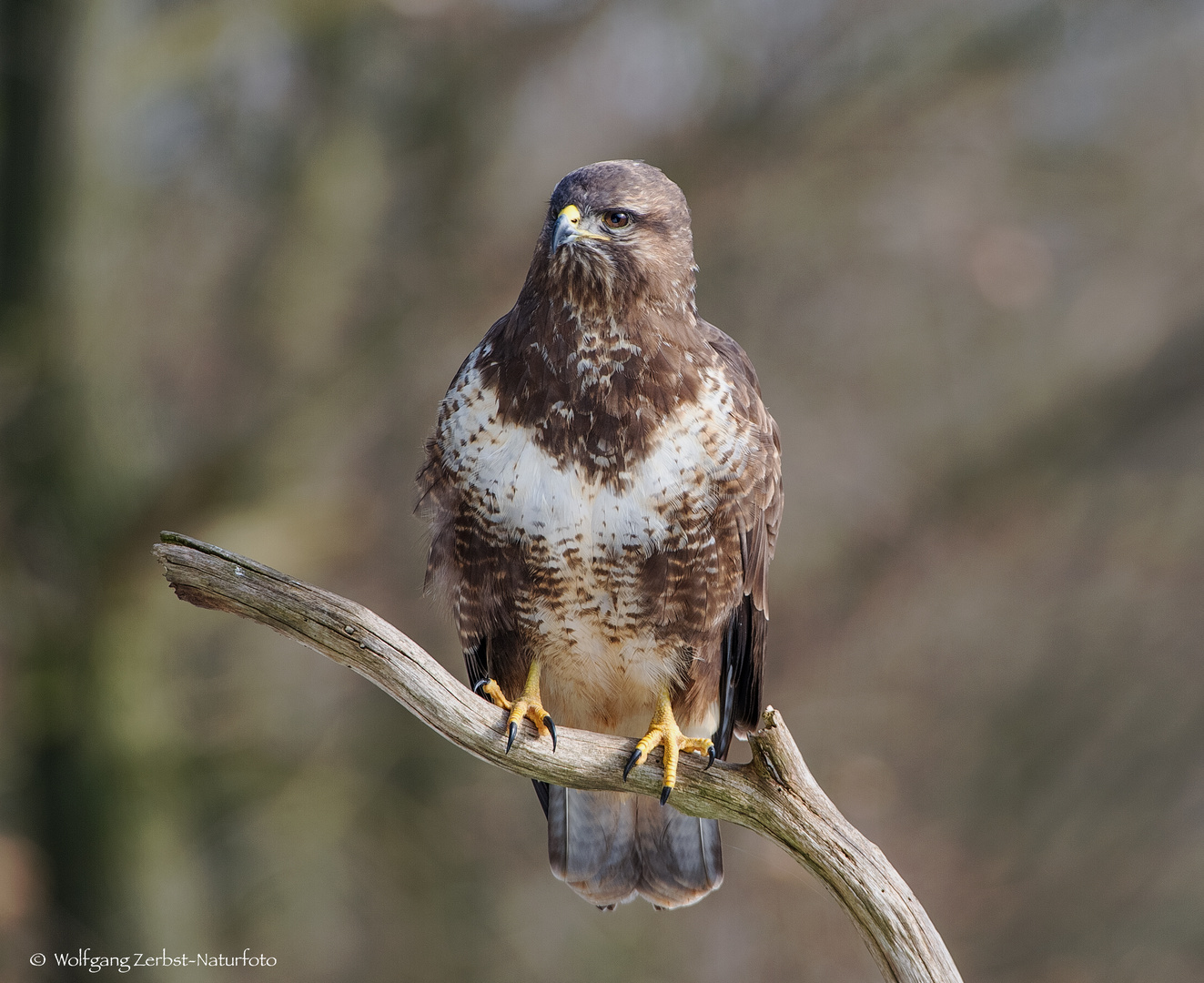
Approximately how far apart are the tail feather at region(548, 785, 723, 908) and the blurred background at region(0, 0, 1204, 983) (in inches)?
141

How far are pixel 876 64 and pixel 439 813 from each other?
17.8 feet

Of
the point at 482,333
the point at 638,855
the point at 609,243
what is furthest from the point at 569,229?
the point at 482,333

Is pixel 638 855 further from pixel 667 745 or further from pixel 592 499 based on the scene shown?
pixel 592 499

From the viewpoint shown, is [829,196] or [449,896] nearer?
[829,196]

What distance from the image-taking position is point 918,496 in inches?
307

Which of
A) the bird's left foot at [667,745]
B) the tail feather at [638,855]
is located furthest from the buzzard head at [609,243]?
the tail feather at [638,855]

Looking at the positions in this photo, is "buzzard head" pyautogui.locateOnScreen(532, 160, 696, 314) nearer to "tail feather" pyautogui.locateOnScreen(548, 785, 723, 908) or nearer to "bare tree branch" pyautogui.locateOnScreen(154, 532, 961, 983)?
"bare tree branch" pyautogui.locateOnScreen(154, 532, 961, 983)

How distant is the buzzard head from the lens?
3348 mm

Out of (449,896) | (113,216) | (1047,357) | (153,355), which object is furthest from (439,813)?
(1047,357)

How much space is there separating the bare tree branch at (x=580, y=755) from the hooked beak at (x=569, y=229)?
109 centimetres

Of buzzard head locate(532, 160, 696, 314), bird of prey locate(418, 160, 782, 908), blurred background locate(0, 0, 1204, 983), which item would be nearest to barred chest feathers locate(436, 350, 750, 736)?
bird of prey locate(418, 160, 782, 908)

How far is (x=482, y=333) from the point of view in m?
7.77

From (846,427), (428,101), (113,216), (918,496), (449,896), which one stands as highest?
(428,101)

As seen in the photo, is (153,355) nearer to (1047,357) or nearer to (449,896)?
(449,896)
